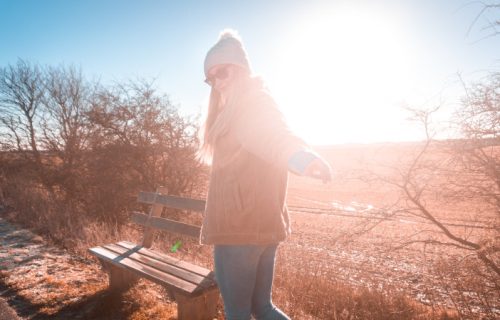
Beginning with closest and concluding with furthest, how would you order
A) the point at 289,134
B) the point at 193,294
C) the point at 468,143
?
the point at 289,134 < the point at 193,294 < the point at 468,143

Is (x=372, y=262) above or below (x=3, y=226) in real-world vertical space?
below

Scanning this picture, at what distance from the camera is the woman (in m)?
1.26

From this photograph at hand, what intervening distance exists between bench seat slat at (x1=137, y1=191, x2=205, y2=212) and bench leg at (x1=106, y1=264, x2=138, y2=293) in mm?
831

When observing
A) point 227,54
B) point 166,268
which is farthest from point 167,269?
point 227,54

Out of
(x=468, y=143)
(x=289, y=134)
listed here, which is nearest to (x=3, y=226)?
(x=289, y=134)

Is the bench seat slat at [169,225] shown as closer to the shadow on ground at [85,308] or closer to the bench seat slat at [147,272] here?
the bench seat slat at [147,272]

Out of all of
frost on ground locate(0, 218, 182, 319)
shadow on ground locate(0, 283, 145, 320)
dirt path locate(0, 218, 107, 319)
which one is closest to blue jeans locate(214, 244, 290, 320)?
frost on ground locate(0, 218, 182, 319)

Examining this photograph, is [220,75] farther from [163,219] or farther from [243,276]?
[163,219]

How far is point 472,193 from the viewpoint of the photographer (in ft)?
17.3

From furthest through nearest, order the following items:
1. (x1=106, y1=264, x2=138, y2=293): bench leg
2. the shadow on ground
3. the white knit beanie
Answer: (x1=106, y1=264, x2=138, y2=293): bench leg, the shadow on ground, the white knit beanie

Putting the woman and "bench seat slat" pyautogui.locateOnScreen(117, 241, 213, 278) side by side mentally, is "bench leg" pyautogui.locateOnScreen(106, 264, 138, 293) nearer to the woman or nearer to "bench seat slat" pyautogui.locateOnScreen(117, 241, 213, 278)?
"bench seat slat" pyautogui.locateOnScreen(117, 241, 213, 278)

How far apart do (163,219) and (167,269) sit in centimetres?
92

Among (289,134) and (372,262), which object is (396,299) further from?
(372,262)

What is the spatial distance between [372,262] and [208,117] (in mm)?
11178
